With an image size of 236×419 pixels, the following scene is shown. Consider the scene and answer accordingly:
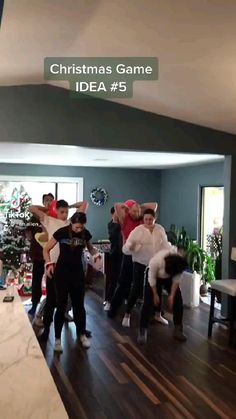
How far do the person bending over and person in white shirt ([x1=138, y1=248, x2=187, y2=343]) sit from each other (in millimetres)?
721

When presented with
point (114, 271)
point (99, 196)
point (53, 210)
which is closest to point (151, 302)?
point (53, 210)

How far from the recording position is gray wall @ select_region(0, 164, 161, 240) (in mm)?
7684

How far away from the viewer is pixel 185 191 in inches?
288

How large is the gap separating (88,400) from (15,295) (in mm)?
878

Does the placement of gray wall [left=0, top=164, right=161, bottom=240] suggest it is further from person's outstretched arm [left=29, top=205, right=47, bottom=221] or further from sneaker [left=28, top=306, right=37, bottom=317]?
person's outstretched arm [left=29, top=205, right=47, bottom=221]

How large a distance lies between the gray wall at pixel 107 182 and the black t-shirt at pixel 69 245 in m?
4.35

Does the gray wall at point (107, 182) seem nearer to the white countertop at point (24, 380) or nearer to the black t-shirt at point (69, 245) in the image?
the black t-shirt at point (69, 245)

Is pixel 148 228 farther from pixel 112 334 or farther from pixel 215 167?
pixel 215 167

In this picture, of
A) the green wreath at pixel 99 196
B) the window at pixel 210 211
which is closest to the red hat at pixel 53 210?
the window at pixel 210 211

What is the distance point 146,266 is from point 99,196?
3.97 meters

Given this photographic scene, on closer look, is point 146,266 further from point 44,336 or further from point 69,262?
point 44,336

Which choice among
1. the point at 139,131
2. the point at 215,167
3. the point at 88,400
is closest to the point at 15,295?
the point at 88,400

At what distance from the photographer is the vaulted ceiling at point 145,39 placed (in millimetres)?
2191

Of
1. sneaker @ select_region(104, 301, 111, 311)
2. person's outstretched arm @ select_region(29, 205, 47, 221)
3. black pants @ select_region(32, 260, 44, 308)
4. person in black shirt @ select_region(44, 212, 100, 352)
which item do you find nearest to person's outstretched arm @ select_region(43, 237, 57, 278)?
person in black shirt @ select_region(44, 212, 100, 352)
